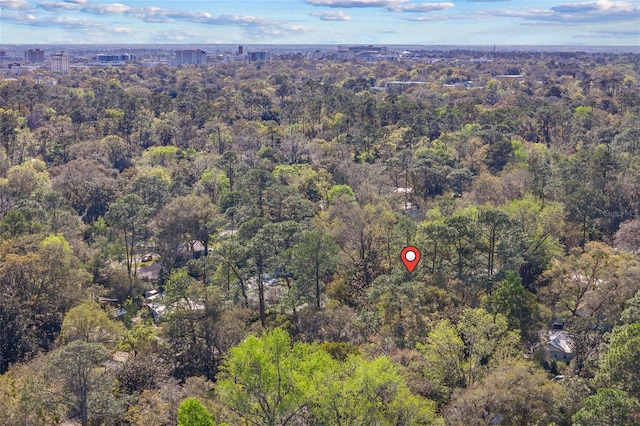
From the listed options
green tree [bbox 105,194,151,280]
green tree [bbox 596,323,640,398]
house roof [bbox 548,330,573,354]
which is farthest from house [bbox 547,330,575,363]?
green tree [bbox 105,194,151,280]

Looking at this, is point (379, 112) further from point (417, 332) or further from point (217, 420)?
point (217, 420)

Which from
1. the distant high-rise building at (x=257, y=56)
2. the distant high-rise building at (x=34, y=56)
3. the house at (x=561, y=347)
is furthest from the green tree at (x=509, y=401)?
the distant high-rise building at (x=34, y=56)

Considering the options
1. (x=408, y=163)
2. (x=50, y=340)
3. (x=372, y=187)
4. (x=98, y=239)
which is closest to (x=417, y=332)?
(x=50, y=340)

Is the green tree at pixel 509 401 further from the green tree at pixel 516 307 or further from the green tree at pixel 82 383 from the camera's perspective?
the green tree at pixel 82 383

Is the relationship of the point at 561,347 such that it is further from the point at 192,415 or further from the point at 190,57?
the point at 190,57

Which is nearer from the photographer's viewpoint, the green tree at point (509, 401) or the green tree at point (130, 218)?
the green tree at point (509, 401)

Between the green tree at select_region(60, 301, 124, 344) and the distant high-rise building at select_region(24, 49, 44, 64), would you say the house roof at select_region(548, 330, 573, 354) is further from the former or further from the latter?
the distant high-rise building at select_region(24, 49, 44, 64)
